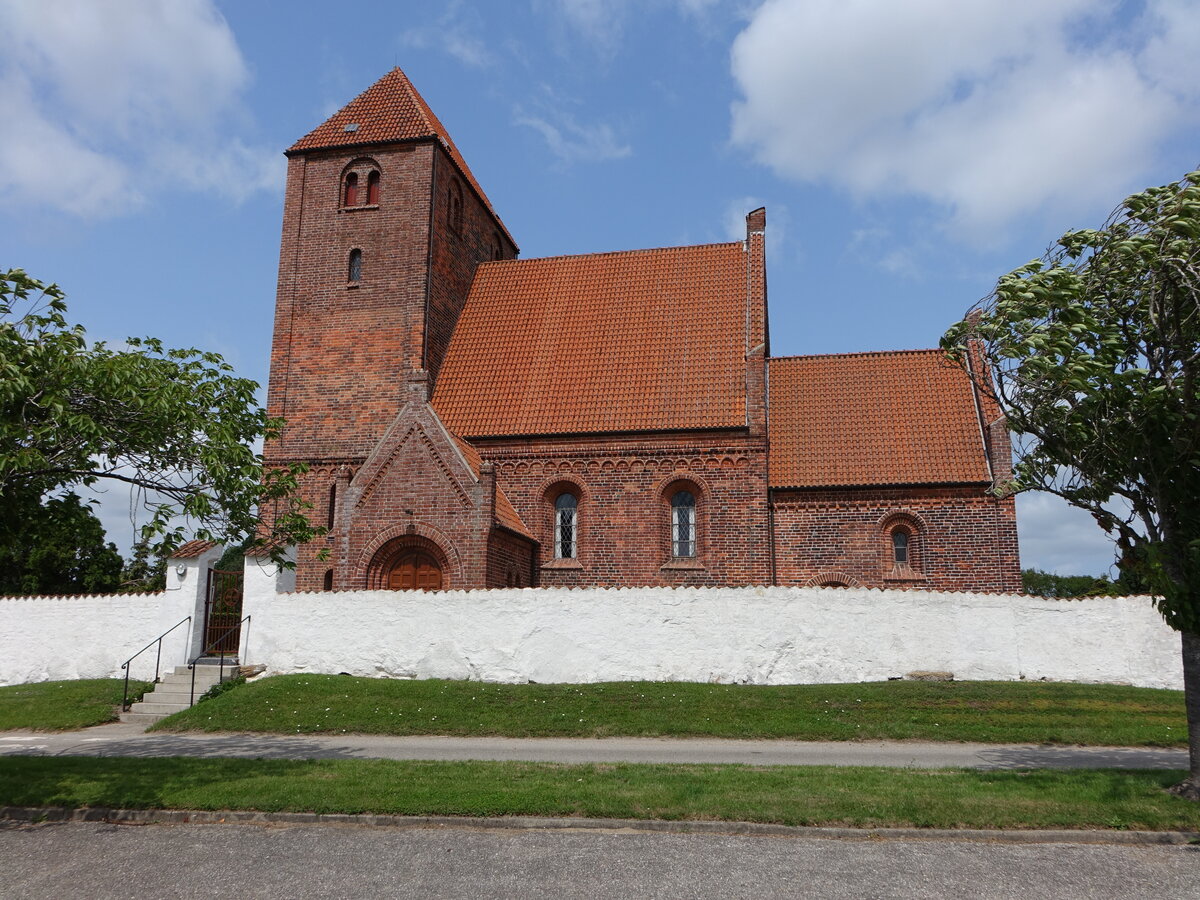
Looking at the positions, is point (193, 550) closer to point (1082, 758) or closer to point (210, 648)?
point (210, 648)

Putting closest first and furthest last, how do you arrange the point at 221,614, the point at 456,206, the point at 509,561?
the point at 221,614 → the point at 509,561 → the point at 456,206

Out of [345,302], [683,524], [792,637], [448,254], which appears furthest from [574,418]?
[792,637]

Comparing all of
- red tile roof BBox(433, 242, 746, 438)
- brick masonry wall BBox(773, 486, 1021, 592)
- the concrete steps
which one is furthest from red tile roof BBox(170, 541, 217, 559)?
brick masonry wall BBox(773, 486, 1021, 592)

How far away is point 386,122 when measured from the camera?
1044 inches

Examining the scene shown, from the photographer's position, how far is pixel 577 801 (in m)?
8.90

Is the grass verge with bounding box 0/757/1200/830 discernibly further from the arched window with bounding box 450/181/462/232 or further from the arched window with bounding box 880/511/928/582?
the arched window with bounding box 450/181/462/232

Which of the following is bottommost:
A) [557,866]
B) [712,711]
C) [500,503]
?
[557,866]

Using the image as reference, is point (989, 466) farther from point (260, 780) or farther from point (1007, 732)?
point (260, 780)

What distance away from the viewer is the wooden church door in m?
19.9

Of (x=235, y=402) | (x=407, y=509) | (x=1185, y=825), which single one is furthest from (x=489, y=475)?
(x=1185, y=825)

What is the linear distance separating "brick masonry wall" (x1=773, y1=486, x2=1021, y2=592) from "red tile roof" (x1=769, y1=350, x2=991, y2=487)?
A: 0.41 meters

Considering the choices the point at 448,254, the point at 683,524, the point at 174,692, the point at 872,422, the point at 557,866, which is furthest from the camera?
the point at 448,254

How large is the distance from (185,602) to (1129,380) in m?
17.4

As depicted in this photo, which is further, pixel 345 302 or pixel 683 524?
pixel 345 302
